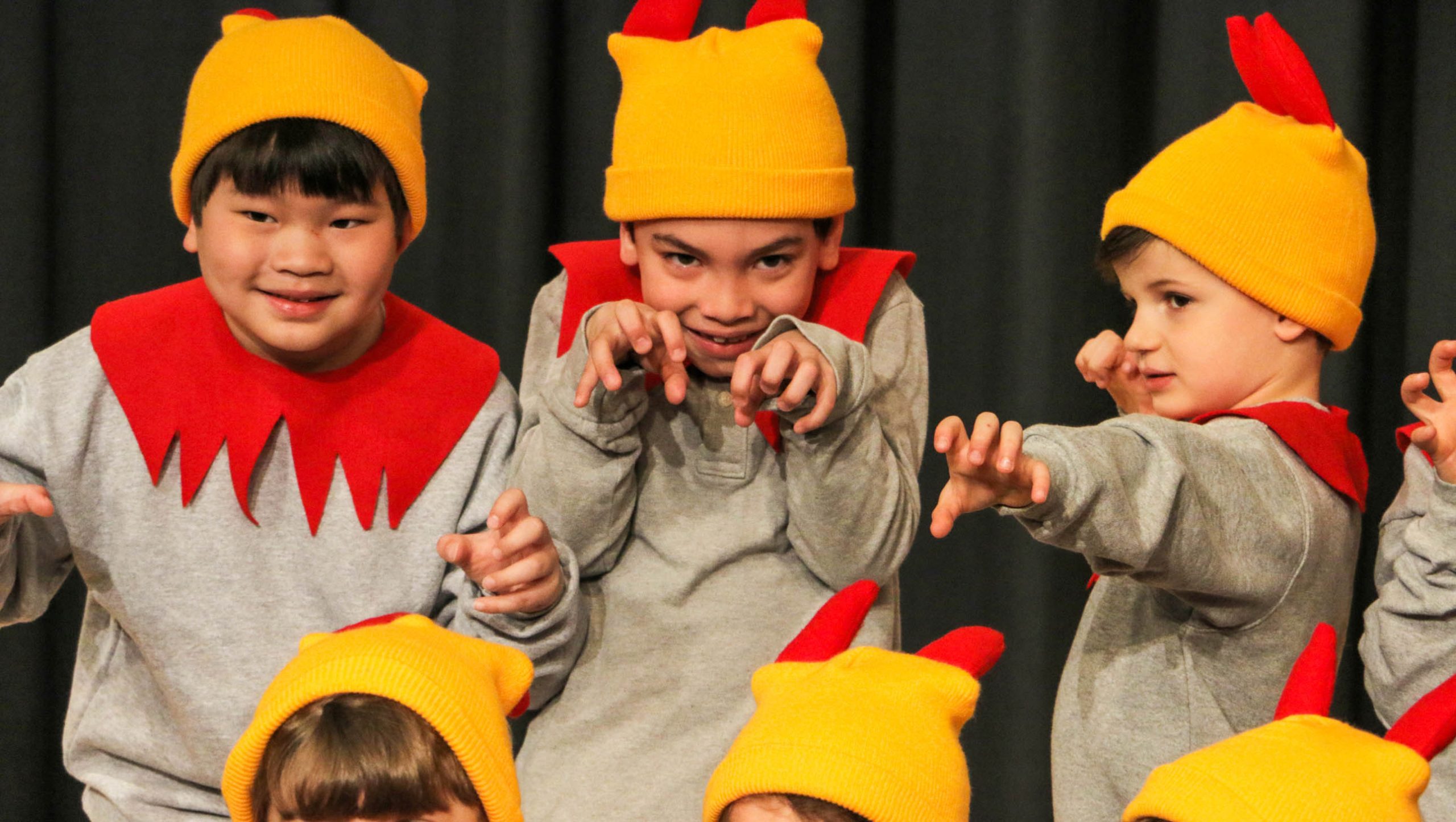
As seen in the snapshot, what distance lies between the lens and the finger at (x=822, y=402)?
1.19 m

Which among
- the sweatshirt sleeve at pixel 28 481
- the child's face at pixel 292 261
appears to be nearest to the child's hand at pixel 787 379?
the child's face at pixel 292 261

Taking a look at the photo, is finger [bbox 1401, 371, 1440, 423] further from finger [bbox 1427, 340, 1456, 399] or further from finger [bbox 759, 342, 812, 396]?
finger [bbox 759, 342, 812, 396]

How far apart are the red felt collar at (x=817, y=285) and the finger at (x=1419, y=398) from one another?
48cm

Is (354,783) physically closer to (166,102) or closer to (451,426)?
(451,426)

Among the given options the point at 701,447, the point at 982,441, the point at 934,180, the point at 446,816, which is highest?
the point at 934,180

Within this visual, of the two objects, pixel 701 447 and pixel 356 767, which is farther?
pixel 701 447

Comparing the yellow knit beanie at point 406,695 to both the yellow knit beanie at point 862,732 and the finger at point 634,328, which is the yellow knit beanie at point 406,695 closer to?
the yellow knit beanie at point 862,732

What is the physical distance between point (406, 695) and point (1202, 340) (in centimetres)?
78

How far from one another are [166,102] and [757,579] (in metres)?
1.48

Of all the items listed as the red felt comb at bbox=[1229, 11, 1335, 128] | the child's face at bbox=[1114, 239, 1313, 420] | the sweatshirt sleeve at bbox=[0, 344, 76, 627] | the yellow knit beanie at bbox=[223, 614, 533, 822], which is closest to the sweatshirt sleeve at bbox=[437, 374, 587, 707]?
the yellow knit beanie at bbox=[223, 614, 533, 822]

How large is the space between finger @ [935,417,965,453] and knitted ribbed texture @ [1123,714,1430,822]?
0.25 meters

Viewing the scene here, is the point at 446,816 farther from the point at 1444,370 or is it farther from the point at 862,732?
the point at 1444,370

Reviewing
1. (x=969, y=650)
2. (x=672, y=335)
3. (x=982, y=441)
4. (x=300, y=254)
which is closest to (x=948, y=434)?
(x=982, y=441)

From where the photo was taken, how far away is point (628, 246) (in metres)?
1.43
